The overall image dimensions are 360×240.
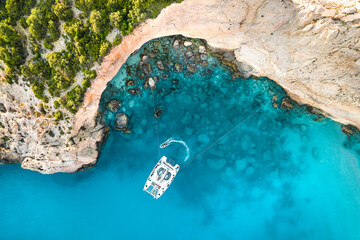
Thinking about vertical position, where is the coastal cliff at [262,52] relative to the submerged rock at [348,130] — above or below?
above

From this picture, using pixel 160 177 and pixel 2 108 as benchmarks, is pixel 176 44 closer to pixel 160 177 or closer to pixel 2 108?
pixel 160 177

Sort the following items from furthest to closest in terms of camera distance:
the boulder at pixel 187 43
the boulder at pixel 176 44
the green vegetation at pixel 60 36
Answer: the boulder at pixel 176 44 < the boulder at pixel 187 43 < the green vegetation at pixel 60 36

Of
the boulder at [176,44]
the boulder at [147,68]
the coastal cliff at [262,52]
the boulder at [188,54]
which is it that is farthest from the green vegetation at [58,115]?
the boulder at [188,54]

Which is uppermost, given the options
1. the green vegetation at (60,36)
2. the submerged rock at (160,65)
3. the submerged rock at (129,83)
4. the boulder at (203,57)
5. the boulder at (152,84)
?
the green vegetation at (60,36)

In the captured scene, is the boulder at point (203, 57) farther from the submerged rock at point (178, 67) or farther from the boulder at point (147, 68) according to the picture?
the boulder at point (147, 68)

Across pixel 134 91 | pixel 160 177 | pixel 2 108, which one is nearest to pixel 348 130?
pixel 160 177

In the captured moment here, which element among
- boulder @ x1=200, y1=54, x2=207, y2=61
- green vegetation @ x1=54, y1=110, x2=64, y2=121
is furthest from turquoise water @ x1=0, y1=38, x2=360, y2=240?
green vegetation @ x1=54, y1=110, x2=64, y2=121

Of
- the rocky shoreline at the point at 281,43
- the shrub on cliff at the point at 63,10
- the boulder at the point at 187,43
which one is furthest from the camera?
the boulder at the point at 187,43
